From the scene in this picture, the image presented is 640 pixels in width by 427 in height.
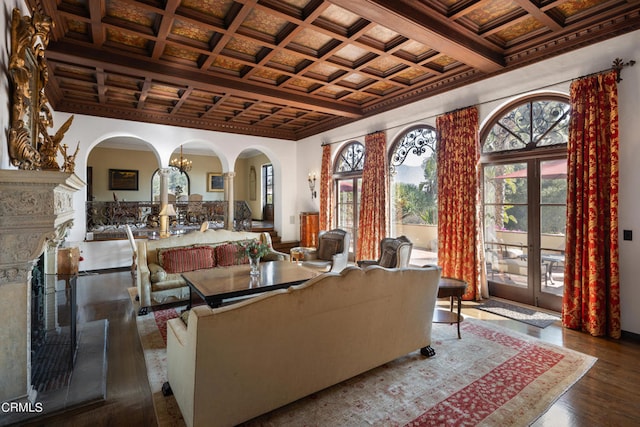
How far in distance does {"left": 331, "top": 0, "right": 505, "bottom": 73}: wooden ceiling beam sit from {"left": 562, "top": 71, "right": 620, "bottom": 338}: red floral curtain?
113 centimetres

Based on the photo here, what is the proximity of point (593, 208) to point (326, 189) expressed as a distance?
535cm

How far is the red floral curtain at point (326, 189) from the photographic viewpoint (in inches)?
317

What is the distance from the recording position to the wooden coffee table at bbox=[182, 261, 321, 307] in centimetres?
339

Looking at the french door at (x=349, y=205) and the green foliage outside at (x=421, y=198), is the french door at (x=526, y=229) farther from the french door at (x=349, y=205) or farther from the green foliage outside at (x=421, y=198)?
the french door at (x=349, y=205)

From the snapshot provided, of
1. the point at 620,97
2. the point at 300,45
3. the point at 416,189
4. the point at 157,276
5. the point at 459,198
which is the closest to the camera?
the point at 620,97

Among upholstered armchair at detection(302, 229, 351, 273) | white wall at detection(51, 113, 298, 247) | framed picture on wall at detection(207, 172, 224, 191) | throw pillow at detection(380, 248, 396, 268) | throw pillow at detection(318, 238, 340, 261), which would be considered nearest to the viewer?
throw pillow at detection(380, 248, 396, 268)

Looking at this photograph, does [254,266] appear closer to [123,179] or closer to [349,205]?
[349,205]

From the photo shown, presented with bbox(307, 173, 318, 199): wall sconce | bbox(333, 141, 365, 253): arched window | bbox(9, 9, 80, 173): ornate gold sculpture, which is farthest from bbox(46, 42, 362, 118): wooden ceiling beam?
bbox(307, 173, 318, 199): wall sconce

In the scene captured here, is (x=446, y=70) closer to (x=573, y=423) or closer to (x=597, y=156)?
(x=597, y=156)

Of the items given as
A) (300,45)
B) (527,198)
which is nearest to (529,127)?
(527,198)

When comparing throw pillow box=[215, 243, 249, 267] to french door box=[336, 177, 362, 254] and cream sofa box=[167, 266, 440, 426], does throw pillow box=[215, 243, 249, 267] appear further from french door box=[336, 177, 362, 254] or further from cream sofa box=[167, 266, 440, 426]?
french door box=[336, 177, 362, 254]

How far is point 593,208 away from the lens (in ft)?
12.1

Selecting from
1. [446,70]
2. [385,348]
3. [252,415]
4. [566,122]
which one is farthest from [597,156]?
[252,415]

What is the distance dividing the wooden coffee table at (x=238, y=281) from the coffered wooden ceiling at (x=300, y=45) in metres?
2.94
